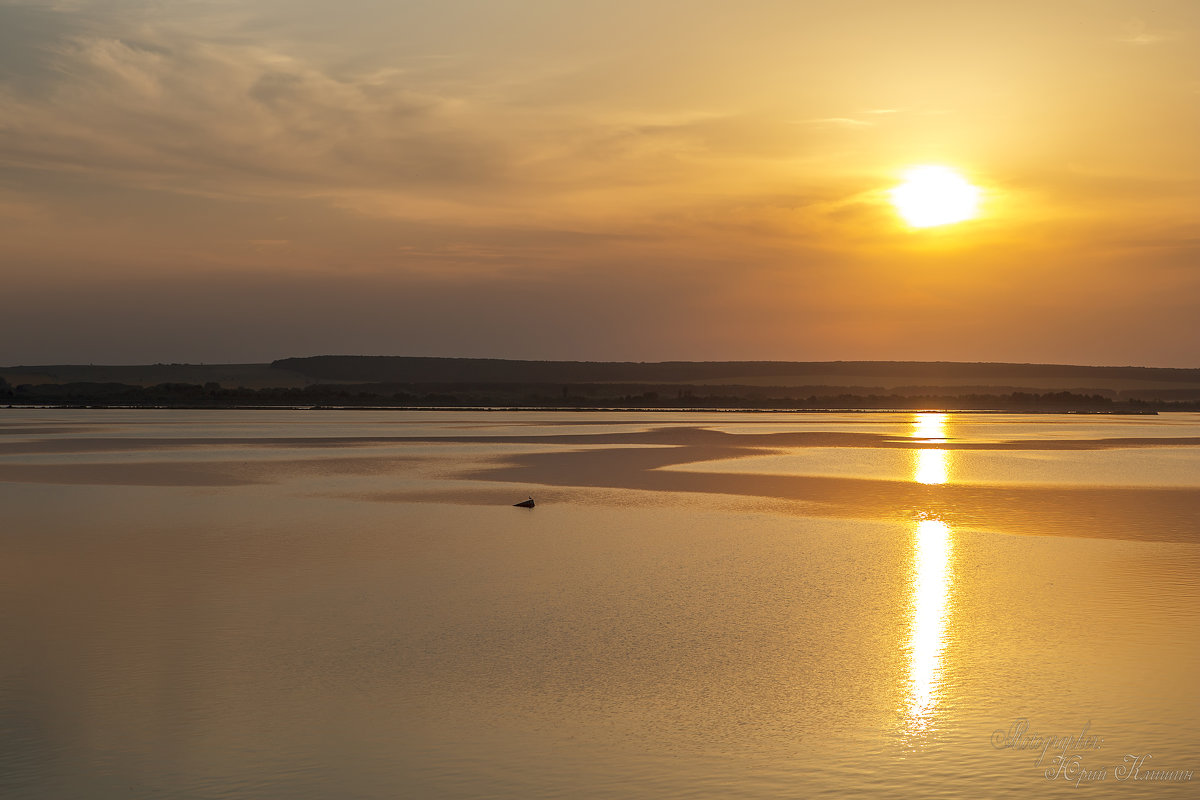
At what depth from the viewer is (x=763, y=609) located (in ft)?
34.9

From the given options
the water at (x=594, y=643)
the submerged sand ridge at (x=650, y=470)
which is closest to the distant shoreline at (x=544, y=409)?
the submerged sand ridge at (x=650, y=470)

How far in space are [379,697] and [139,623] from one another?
3107 mm

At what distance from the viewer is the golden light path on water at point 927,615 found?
25.4 feet

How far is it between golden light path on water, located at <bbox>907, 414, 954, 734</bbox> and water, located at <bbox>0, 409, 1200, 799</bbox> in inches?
1.6

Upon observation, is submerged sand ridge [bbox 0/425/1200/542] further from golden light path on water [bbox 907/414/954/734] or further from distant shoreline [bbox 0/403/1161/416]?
distant shoreline [bbox 0/403/1161/416]

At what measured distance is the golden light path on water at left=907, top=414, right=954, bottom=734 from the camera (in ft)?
25.4

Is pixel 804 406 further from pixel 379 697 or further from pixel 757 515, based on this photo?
pixel 379 697

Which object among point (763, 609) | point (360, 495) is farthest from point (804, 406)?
point (763, 609)

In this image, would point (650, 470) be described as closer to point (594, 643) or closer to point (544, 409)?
point (594, 643)

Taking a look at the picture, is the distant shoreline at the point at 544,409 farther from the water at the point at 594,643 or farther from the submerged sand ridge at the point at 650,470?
the water at the point at 594,643

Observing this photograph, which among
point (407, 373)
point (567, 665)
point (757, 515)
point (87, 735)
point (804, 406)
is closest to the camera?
point (87, 735)

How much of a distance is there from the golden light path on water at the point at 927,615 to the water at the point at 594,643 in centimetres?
4

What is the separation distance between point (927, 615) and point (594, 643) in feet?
10.4

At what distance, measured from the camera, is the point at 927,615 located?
34.4 feet
